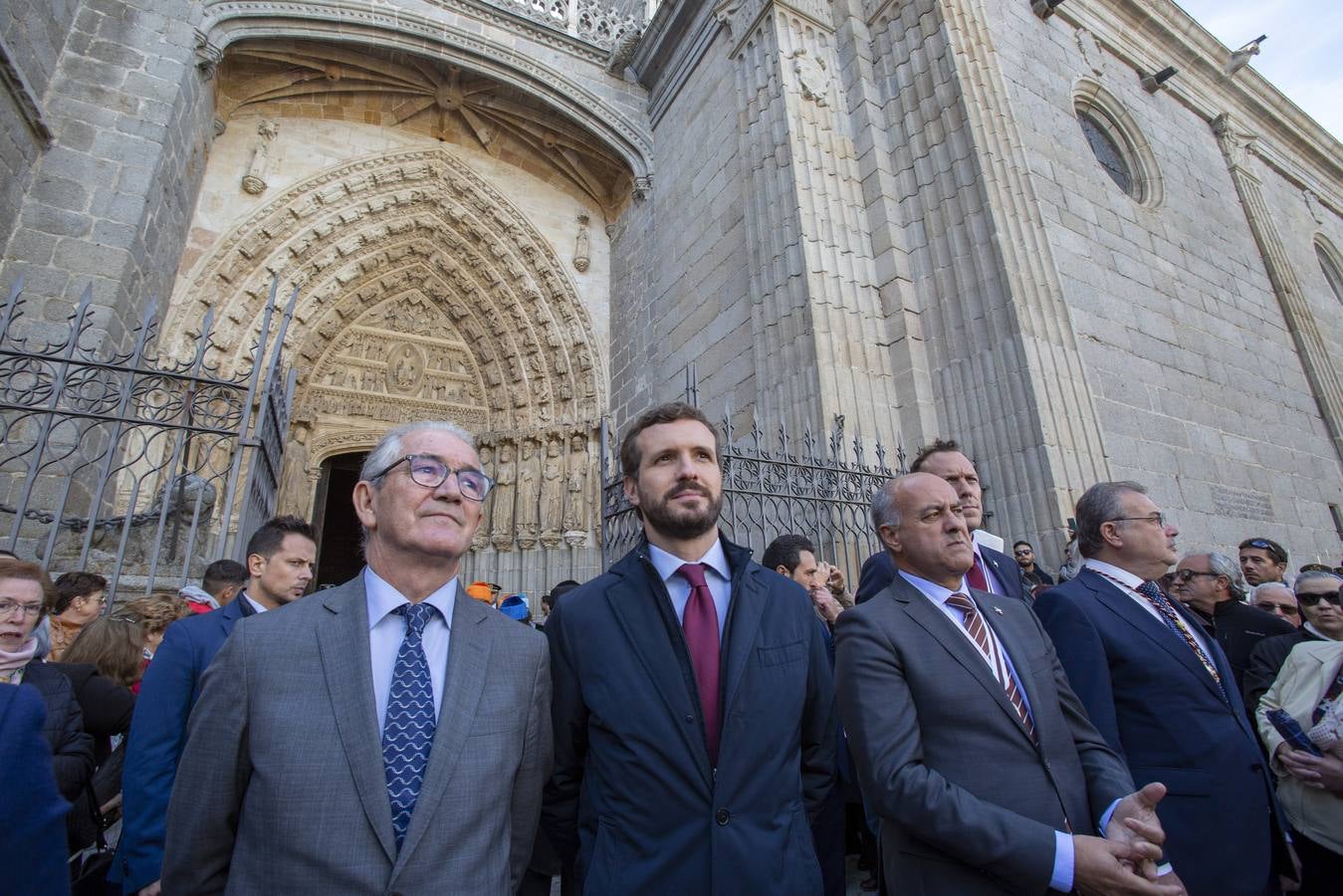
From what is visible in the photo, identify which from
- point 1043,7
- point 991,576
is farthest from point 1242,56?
point 991,576

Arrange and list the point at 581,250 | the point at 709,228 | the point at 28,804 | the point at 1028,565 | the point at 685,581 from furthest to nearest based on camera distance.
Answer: the point at 581,250 < the point at 709,228 < the point at 1028,565 < the point at 685,581 < the point at 28,804

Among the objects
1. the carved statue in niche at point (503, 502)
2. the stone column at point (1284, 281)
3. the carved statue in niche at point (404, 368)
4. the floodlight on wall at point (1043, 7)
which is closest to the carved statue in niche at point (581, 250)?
the carved statue in niche at point (404, 368)

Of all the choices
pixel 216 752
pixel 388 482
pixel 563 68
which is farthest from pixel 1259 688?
pixel 563 68

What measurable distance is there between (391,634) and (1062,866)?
1333 mm

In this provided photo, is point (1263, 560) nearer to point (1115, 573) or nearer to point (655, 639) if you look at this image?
point (1115, 573)

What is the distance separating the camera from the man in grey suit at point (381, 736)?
1.06 meters

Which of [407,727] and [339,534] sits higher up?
[339,534]

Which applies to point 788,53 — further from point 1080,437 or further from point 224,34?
point 224,34

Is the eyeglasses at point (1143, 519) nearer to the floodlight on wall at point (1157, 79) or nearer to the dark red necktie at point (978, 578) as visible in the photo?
the dark red necktie at point (978, 578)

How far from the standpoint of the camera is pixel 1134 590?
1.88 m

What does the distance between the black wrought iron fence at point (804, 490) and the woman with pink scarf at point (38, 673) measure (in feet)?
9.79

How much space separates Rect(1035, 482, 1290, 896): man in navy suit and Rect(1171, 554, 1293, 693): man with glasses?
1.19 m

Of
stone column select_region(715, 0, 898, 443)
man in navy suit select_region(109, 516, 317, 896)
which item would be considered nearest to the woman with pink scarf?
man in navy suit select_region(109, 516, 317, 896)

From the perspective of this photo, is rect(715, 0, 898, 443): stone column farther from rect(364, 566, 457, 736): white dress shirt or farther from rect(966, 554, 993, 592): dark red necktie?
rect(364, 566, 457, 736): white dress shirt
